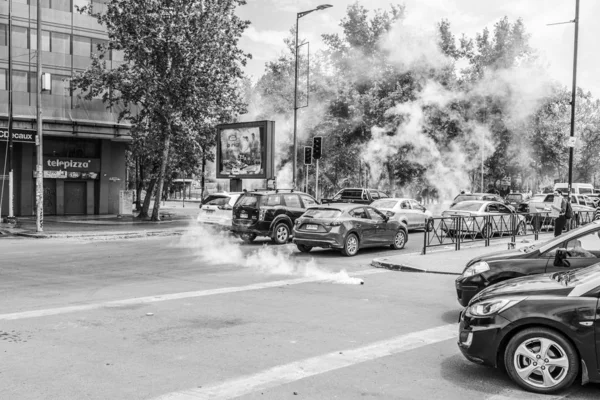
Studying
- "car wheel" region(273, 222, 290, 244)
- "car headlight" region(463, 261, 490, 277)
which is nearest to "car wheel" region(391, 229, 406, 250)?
"car wheel" region(273, 222, 290, 244)

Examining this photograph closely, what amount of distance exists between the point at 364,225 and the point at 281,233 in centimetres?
333

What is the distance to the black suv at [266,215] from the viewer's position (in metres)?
17.8

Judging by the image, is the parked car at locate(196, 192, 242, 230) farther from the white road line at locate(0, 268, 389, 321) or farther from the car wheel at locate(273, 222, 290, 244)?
the white road line at locate(0, 268, 389, 321)

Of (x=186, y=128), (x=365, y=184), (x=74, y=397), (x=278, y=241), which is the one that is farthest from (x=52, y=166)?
(x=74, y=397)

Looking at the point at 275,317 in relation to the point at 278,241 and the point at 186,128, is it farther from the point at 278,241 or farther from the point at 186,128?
the point at 186,128

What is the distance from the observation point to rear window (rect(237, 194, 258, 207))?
17.9 metres

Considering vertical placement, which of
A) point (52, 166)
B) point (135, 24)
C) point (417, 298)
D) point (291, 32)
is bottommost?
point (417, 298)

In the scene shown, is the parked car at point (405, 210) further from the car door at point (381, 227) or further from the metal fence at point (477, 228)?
the car door at point (381, 227)

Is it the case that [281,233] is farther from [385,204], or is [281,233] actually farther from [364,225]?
[385,204]

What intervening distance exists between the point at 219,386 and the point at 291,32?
52.5 meters

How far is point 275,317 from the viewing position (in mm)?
7719

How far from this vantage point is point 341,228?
15102mm

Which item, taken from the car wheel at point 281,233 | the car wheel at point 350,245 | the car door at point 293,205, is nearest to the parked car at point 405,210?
the car door at point 293,205

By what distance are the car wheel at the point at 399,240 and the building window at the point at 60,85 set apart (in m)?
23.1
